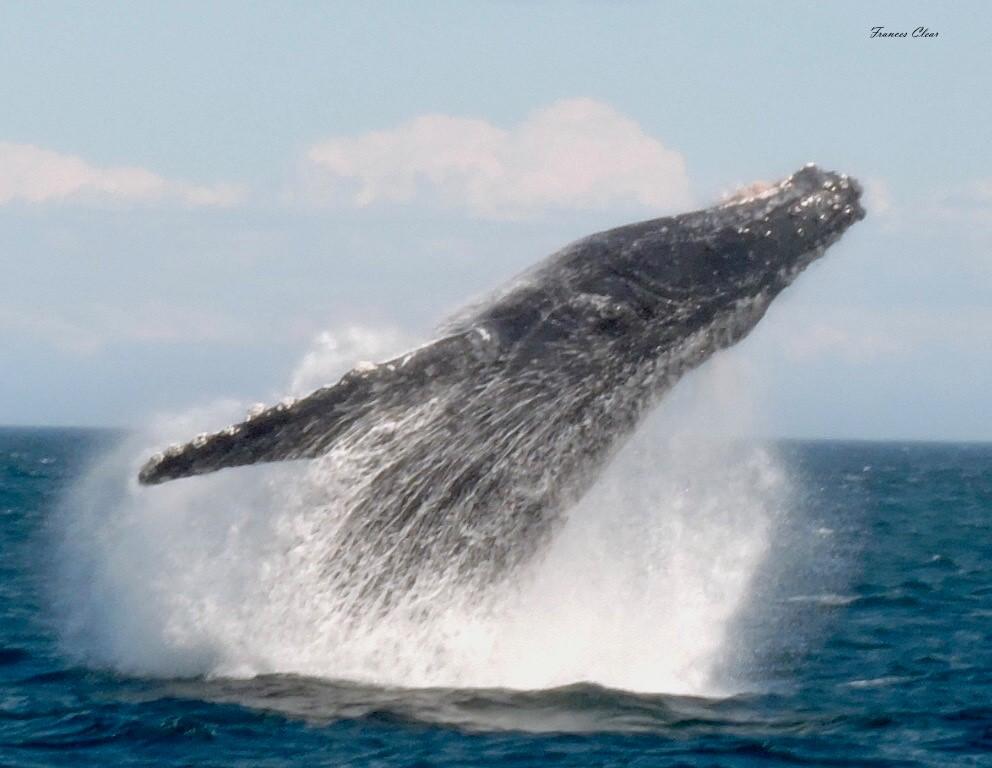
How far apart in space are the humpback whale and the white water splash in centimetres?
34

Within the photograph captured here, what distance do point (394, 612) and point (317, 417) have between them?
1639 mm

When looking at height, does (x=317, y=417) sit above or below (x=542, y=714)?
above

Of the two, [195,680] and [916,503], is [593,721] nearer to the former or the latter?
[195,680]

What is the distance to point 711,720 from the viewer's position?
1207 cm

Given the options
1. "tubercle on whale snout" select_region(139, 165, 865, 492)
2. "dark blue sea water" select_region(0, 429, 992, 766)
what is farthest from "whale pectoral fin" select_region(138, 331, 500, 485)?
"dark blue sea water" select_region(0, 429, 992, 766)

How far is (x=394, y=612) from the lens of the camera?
40.8 feet

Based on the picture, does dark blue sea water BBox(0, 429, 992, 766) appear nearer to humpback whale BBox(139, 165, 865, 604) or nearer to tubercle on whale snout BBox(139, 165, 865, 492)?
humpback whale BBox(139, 165, 865, 604)

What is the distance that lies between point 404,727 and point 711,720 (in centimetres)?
240

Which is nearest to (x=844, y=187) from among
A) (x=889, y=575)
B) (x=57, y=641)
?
(x=57, y=641)

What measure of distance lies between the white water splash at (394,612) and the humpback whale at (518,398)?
0.34 meters

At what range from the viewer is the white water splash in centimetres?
1248

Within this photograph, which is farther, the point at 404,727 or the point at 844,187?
the point at 844,187

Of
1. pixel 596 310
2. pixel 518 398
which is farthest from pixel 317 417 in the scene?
pixel 596 310

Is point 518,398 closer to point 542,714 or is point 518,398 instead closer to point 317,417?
point 317,417
